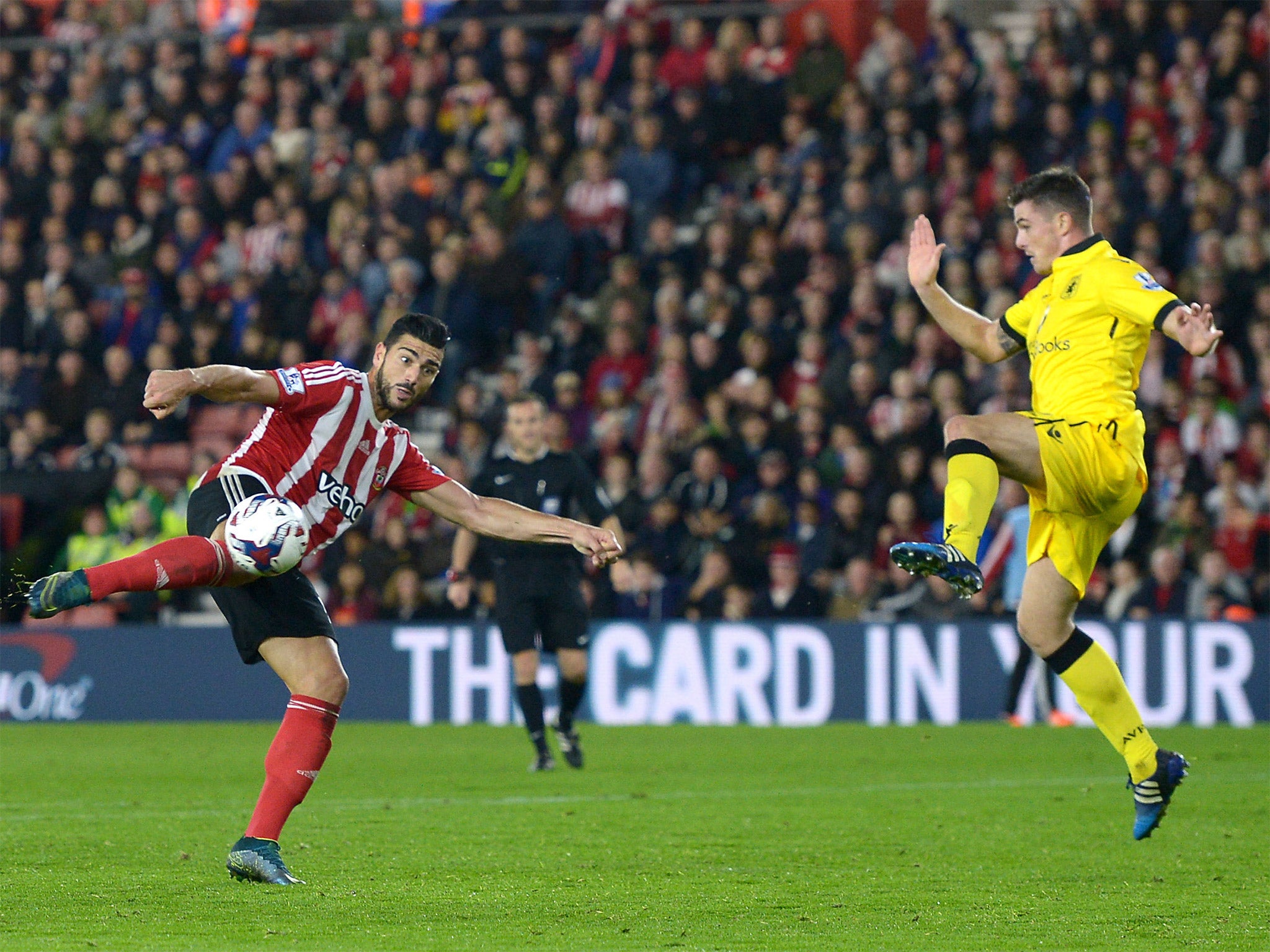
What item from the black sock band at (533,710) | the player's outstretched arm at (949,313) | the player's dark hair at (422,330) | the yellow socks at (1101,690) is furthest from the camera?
the black sock band at (533,710)

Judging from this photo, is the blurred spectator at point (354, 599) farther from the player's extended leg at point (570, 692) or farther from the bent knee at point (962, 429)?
the bent knee at point (962, 429)

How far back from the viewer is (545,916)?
605 centimetres

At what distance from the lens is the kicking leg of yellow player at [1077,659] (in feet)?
24.1

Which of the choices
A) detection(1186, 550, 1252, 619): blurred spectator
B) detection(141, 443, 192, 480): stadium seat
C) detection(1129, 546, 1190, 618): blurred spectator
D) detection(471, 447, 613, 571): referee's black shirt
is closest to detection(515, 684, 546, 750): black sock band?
detection(471, 447, 613, 571): referee's black shirt

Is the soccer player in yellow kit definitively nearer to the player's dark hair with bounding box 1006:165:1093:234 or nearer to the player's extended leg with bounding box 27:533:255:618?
the player's dark hair with bounding box 1006:165:1093:234

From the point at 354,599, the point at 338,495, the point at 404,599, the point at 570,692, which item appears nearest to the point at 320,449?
the point at 338,495

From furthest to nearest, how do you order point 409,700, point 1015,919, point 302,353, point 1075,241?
point 302,353
point 409,700
point 1075,241
point 1015,919

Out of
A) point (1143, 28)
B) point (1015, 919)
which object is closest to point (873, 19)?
point (1143, 28)

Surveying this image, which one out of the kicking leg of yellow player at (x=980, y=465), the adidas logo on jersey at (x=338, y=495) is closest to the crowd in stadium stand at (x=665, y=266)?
the kicking leg of yellow player at (x=980, y=465)

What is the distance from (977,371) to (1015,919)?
10.5m

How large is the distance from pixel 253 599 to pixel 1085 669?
3092mm

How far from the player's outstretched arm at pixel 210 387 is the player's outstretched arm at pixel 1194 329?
9.78 ft

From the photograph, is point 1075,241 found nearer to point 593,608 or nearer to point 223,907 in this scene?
point 223,907

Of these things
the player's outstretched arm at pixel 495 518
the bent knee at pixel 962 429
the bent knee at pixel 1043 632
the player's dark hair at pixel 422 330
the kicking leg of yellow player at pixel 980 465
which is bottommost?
the bent knee at pixel 1043 632
